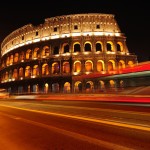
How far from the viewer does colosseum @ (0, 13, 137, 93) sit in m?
40.3

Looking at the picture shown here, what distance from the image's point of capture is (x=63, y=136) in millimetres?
5266

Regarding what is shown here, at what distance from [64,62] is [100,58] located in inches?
285

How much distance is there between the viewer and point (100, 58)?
132 ft

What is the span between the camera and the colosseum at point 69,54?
1586 inches

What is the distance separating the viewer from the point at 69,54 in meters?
41.1

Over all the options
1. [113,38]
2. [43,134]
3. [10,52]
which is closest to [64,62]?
[113,38]

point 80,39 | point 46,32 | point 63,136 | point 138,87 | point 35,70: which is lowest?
point 63,136

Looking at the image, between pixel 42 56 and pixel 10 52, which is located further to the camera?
pixel 10 52

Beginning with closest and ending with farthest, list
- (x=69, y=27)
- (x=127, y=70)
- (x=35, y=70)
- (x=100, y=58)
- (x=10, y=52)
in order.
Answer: (x=127, y=70) < (x=100, y=58) < (x=69, y=27) < (x=35, y=70) < (x=10, y=52)

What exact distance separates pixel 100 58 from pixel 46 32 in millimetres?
13883

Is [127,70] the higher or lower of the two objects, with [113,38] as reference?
lower

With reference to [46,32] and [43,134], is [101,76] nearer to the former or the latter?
[43,134]

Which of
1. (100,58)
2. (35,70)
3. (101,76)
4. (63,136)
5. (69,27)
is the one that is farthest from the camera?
(35,70)

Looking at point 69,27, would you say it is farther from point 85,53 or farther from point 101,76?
point 101,76
